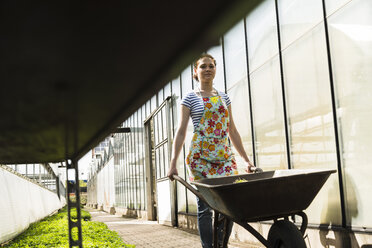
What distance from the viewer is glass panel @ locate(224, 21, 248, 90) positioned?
6244mm

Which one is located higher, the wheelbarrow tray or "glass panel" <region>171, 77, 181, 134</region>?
→ "glass panel" <region>171, 77, 181, 134</region>

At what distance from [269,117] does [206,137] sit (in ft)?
7.67

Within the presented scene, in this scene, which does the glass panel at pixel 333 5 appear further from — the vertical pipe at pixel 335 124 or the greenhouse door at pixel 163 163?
the greenhouse door at pixel 163 163

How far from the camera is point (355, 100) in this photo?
388 cm

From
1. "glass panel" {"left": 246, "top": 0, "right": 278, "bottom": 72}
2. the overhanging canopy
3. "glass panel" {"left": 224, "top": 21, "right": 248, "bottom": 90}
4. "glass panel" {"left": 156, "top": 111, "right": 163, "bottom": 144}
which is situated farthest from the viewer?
"glass panel" {"left": 156, "top": 111, "right": 163, "bottom": 144}

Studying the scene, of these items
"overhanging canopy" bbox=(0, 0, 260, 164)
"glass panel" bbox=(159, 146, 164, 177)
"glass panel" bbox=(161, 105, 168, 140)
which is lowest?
"overhanging canopy" bbox=(0, 0, 260, 164)

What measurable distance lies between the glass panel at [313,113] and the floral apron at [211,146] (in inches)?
55.1

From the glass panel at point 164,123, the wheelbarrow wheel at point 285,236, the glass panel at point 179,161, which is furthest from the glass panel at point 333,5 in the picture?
the glass panel at point 164,123

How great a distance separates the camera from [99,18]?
0.47 metres

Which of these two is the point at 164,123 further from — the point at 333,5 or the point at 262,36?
the point at 333,5

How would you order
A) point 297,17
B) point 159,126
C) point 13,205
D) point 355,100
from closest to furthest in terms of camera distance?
point 355,100
point 297,17
point 13,205
point 159,126

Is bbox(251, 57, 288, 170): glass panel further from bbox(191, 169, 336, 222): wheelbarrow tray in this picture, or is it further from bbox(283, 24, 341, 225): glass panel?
bbox(191, 169, 336, 222): wheelbarrow tray

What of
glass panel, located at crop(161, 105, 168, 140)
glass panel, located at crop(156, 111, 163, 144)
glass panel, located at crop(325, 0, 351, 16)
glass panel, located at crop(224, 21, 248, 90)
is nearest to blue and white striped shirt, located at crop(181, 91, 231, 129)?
glass panel, located at crop(325, 0, 351, 16)

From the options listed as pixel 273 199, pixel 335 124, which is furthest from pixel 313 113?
pixel 273 199
